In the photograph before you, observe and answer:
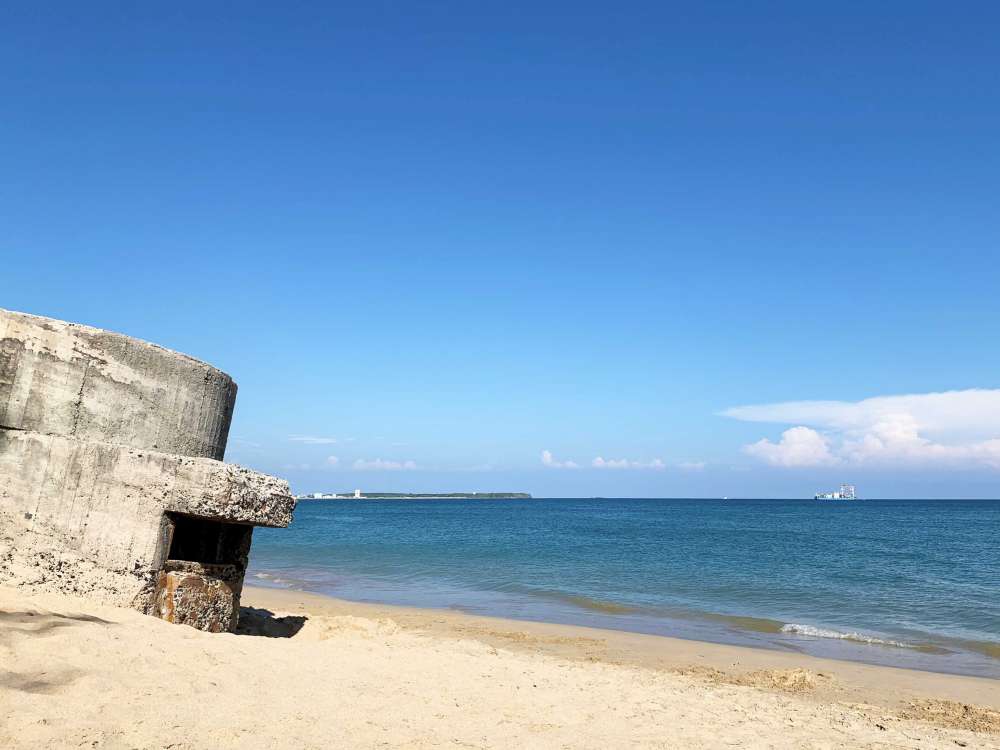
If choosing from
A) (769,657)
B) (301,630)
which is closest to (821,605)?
(769,657)

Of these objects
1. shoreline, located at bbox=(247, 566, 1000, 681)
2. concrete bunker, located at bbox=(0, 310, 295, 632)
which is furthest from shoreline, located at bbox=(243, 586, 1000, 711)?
concrete bunker, located at bbox=(0, 310, 295, 632)

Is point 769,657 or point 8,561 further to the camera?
point 769,657

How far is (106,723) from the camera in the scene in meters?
3.24

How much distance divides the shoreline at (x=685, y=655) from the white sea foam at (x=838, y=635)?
1.78 m

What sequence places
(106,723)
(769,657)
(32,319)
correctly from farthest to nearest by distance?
(769,657) → (32,319) → (106,723)

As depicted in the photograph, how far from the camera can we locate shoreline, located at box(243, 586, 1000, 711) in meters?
7.89

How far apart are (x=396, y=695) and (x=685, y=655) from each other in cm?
587

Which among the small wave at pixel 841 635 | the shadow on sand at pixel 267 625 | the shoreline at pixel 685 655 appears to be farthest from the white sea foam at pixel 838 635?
the shadow on sand at pixel 267 625

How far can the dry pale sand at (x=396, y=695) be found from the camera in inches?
136

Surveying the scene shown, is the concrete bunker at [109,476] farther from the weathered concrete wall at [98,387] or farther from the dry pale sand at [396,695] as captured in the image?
the dry pale sand at [396,695]

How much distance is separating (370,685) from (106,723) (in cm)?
213

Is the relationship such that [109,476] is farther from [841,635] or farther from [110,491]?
[841,635]

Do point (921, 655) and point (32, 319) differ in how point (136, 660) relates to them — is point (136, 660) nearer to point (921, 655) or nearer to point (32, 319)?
point (32, 319)

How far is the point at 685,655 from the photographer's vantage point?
948cm
